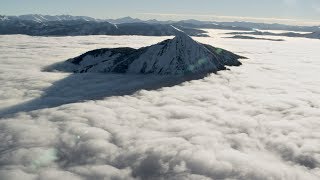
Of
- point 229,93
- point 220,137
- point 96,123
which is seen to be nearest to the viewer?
point 220,137

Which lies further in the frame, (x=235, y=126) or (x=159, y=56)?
(x=159, y=56)

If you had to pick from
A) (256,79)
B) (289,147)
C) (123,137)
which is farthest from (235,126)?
(256,79)

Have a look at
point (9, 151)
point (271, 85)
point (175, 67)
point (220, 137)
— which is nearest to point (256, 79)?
point (271, 85)

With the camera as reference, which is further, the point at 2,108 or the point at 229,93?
the point at 229,93

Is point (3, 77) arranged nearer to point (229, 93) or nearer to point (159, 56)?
point (159, 56)

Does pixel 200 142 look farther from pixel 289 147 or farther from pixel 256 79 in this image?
pixel 256 79

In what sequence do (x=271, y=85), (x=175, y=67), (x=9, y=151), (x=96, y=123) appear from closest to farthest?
1. (x=9, y=151)
2. (x=96, y=123)
3. (x=271, y=85)
4. (x=175, y=67)
